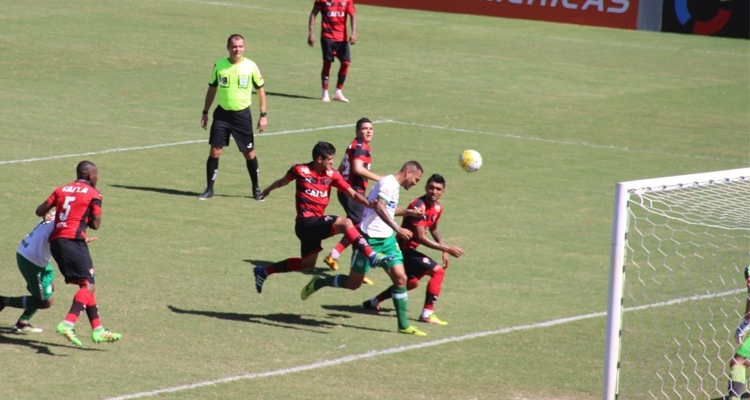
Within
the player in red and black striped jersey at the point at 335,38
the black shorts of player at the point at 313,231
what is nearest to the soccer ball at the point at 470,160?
the black shorts of player at the point at 313,231

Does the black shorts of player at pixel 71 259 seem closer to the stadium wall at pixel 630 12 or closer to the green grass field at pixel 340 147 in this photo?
the green grass field at pixel 340 147

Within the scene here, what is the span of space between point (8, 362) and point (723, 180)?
5.99 m

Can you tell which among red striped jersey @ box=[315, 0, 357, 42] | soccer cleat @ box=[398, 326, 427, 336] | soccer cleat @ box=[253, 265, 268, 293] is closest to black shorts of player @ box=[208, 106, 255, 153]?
soccer cleat @ box=[253, 265, 268, 293]

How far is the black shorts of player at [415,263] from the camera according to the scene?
1164 centimetres

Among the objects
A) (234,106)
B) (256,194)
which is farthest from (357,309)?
(234,106)

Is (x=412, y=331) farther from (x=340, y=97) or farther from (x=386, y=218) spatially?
(x=340, y=97)

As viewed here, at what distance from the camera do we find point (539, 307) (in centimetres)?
1229

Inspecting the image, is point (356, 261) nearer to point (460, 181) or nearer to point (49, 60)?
point (460, 181)

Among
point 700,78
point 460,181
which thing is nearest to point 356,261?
point 460,181

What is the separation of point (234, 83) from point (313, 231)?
5.46 metres

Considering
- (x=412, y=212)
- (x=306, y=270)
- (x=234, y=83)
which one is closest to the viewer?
(x=412, y=212)

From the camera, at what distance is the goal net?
26.5 feet

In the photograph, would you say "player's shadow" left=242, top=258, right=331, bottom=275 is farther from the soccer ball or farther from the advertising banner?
the advertising banner

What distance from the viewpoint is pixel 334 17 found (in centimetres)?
2375
